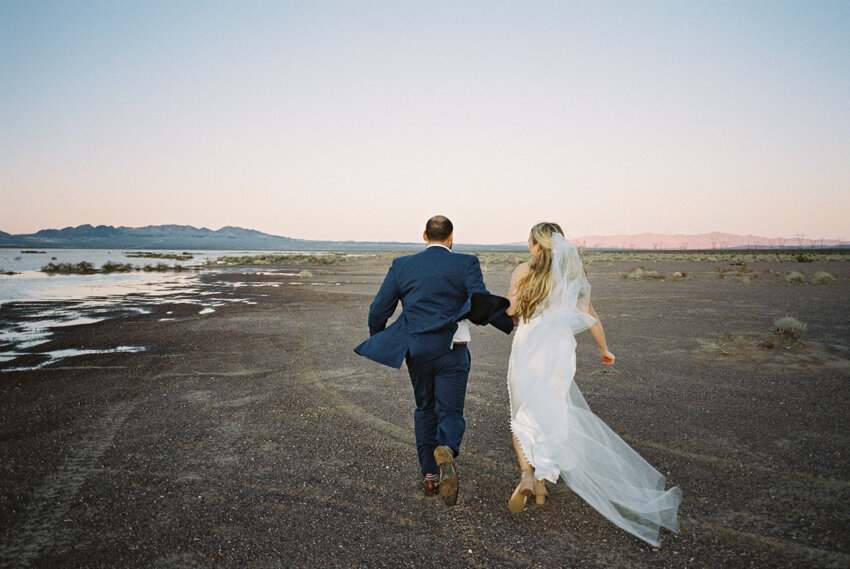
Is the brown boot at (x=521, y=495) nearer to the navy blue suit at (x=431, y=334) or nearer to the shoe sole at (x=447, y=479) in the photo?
the shoe sole at (x=447, y=479)

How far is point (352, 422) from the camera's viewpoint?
221 inches

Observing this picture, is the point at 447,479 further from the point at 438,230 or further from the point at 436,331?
the point at 438,230

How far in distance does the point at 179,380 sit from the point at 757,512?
281 inches

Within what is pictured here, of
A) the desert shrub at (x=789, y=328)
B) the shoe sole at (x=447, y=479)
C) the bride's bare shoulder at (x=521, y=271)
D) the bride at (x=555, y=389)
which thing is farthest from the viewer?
the desert shrub at (x=789, y=328)

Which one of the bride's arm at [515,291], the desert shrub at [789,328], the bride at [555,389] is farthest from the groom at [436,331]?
the desert shrub at [789,328]

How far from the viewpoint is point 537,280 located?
387 cm

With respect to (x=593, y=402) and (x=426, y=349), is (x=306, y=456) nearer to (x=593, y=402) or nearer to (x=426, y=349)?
(x=426, y=349)

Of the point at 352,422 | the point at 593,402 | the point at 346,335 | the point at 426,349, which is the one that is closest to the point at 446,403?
the point at 426,349

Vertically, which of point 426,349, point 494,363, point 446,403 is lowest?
point 494,363

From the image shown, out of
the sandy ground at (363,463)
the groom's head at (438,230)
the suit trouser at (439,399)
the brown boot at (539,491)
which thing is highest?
the groom's head at (438,230)

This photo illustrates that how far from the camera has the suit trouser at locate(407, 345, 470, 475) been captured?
3832 millimetres

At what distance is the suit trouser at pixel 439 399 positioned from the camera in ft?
12.6

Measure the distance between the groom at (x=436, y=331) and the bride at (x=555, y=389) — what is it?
0.30 meters

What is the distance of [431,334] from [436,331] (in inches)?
1.8
